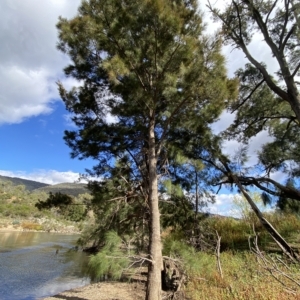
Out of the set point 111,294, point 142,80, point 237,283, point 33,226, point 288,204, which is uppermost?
point 33,226

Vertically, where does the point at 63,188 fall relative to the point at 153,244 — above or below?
above

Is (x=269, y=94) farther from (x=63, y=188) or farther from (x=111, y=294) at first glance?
(x=63, y=188)

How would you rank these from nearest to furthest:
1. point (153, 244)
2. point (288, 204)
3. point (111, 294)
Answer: point (153, 244)
point (111, 294)
point (288, 204)

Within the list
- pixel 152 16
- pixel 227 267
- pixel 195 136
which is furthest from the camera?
pixel 227 267

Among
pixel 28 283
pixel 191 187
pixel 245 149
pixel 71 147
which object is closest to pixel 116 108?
pixel 71 147

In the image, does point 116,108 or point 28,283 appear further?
point 28,283

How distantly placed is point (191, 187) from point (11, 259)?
13386mm

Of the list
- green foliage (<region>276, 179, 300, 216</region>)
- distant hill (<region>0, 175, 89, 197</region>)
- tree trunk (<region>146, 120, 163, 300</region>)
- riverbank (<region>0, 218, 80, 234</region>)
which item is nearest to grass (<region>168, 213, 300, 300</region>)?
tree trunk (<region>146, 120, 163, 300</region>)

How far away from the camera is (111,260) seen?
13.7 ft

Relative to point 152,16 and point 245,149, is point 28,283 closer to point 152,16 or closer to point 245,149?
point 245,149

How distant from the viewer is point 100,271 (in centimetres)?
402

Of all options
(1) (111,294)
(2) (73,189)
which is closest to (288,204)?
(1) (111,294)

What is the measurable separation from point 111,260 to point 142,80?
130 inches

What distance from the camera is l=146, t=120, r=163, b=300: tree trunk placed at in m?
4.12
